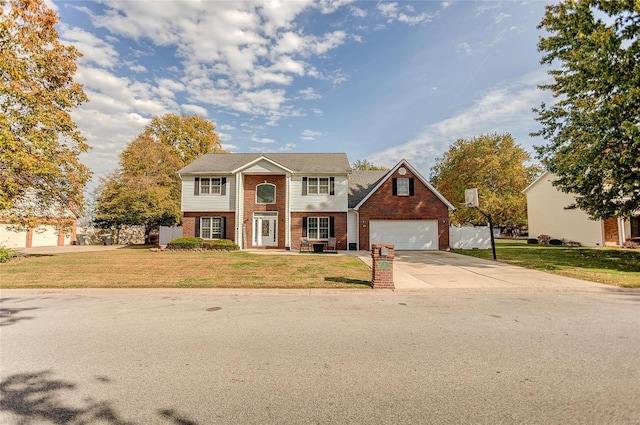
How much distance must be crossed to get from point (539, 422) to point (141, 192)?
1261 inches

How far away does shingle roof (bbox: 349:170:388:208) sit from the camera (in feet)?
80.4

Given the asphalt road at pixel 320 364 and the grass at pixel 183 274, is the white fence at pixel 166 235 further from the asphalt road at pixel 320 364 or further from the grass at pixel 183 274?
the asphalt road at pixel 320 364

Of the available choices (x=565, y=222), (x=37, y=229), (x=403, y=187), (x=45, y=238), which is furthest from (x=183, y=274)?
(x=565, y=222)

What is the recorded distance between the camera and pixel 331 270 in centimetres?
1212

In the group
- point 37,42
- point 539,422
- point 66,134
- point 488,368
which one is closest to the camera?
point 539,422

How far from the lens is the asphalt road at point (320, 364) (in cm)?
307

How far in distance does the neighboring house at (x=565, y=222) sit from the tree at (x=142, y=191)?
112 ft

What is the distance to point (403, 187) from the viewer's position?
22.9 meters

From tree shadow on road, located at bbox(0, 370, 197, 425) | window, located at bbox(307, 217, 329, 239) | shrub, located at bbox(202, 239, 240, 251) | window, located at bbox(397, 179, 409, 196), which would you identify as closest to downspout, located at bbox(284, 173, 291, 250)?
window, located at bbox(307, 217, 329, 239)

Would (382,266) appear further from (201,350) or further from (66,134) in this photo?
(66,134)

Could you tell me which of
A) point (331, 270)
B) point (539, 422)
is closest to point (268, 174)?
point (331, 270)

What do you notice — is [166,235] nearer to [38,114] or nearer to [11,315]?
[38,114]

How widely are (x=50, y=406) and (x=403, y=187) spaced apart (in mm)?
21968

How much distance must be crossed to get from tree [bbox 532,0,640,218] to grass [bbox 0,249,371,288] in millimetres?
12237
